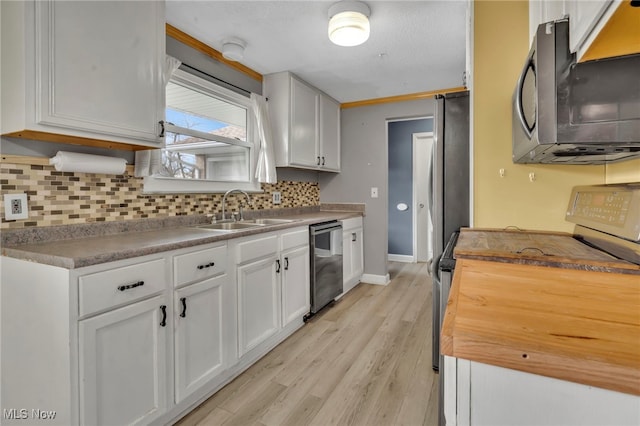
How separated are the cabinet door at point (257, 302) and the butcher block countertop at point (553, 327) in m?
1.41

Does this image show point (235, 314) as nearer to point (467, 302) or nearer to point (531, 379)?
point (467, 302)

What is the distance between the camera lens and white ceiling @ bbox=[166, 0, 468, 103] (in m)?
1.94

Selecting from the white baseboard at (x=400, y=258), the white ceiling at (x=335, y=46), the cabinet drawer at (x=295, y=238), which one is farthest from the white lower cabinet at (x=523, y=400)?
the white baseboard at (x=400, y=258)

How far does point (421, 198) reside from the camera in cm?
507

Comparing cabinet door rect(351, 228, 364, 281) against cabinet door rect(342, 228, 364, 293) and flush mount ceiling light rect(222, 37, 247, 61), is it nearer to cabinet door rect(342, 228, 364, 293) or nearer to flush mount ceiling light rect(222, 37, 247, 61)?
cabinet door rect(342, 228, 364, 293)

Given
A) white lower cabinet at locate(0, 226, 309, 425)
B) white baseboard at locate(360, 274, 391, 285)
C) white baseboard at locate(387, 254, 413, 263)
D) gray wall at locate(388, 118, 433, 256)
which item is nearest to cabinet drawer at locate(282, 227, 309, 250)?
white lower cabinet at locate(0, 226, 309, 425)

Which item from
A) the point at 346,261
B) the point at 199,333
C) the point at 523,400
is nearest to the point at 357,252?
the point at 346,261

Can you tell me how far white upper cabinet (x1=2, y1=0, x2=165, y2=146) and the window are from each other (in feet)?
1.56

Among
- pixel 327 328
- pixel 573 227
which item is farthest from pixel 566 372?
pixel 327 328

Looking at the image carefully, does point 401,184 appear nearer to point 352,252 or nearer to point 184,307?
point 352,252

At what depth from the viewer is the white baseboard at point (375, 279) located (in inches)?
151

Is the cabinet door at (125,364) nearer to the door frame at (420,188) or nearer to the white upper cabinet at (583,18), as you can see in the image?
the white upper cabinet at (583,18)

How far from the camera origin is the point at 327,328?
2.62 m

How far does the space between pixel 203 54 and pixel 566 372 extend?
2697 millimetres
